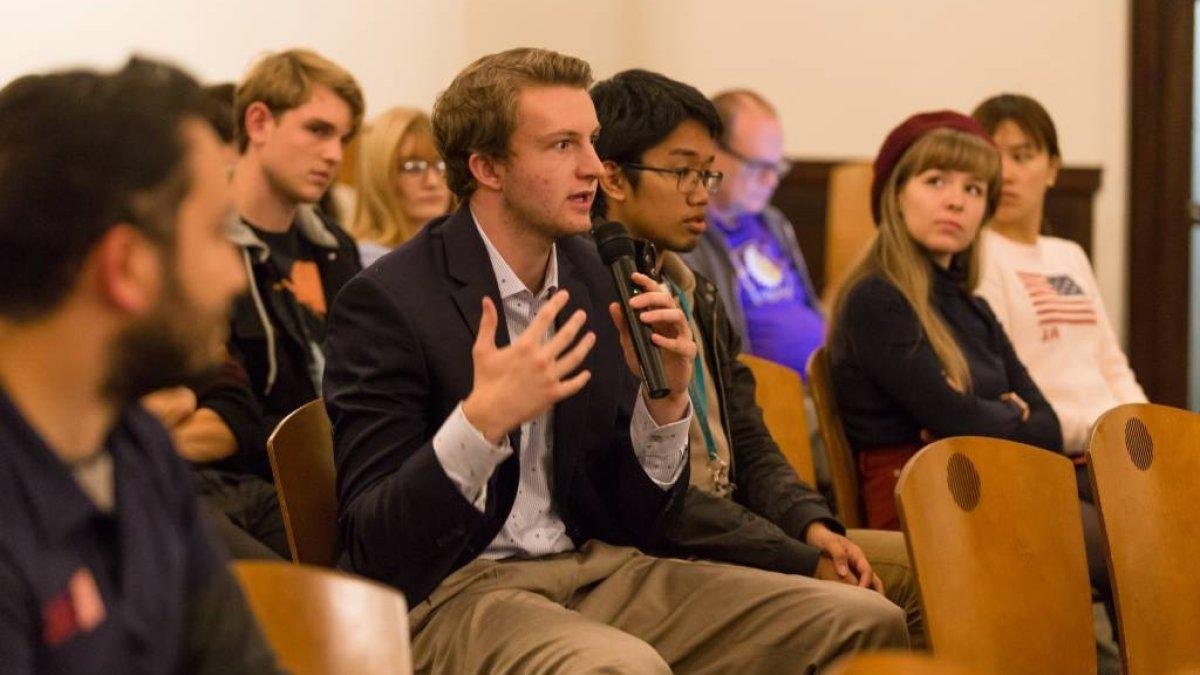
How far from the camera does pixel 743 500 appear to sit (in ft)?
9.03

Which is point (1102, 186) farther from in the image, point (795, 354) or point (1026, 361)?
point (1026, 361)

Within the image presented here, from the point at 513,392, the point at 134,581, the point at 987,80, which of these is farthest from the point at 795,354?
the point at 134,581

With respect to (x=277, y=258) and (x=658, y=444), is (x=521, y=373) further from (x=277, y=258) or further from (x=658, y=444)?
(x=277, y=258)

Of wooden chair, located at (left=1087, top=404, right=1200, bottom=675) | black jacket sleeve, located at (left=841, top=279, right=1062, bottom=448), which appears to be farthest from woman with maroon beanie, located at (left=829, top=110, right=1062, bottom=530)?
wooden chair, located at (left=1087, top=404, right=1200, bottom=675)

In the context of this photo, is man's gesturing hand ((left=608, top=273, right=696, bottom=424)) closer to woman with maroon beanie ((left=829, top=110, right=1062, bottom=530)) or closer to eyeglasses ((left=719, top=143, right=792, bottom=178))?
woman with maroon beanie ((left=829, top=110, right=1062, bottom=530))

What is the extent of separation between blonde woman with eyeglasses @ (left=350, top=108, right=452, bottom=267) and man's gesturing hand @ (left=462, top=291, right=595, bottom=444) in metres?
2.12

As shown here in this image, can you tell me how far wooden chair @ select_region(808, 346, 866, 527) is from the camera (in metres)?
3.12

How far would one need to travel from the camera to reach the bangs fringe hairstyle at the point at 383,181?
3.94 metres

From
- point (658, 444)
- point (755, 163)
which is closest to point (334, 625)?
point (658, 444)

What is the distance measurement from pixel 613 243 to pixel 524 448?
322 millimetres

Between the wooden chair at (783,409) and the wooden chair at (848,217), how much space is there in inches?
77.7

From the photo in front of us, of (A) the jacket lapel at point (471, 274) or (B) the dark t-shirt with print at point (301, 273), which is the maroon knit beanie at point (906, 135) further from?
(A) the jacket lapel at point (471, 274)

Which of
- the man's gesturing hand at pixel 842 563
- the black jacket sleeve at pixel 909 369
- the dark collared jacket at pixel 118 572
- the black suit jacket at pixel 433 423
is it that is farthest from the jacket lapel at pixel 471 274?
the black jacket sleeve at pixel 909 369

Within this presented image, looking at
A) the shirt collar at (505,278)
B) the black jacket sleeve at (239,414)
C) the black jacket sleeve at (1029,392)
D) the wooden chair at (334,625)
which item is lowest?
the black jacket sleeve at (1029,392)
